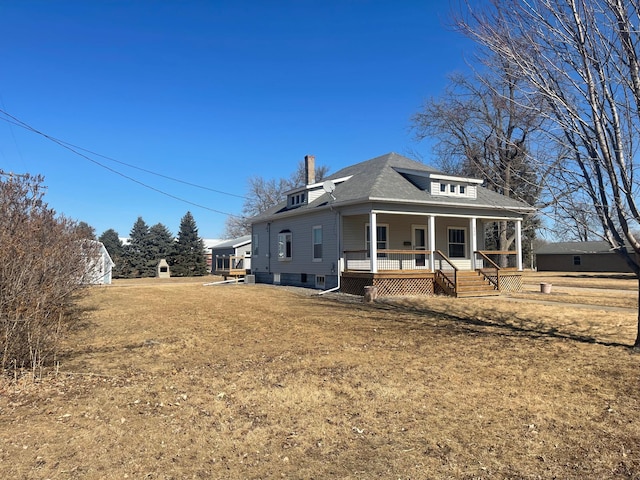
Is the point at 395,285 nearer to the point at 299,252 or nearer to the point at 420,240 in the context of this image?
the point at 420,240

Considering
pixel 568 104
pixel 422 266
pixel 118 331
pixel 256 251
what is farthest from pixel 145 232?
pixel 568 104

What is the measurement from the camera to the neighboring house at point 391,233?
1725 cm

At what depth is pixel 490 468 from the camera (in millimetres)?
3535

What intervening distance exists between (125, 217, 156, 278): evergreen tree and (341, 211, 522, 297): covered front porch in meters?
40.5

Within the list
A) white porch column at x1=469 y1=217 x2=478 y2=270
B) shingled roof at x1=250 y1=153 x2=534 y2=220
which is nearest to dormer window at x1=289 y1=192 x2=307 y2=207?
shingled roof at x1=250 y1=153 x2=534 y2=220

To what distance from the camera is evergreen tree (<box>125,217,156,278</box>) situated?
53322mm

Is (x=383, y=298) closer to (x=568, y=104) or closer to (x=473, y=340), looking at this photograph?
(x=473, y=340)

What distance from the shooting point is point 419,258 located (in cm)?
2048

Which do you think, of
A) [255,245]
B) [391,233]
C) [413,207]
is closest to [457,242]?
[391,233]

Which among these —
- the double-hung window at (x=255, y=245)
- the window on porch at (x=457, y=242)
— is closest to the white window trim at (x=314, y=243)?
the window on porch at (x=457, y=242)

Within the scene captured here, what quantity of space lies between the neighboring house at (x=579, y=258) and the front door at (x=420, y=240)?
3091cm

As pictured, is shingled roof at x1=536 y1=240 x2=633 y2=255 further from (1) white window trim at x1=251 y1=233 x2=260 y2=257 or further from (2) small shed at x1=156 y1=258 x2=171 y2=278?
(2) small shed at x1=156 y1=258 x2=171 y2=278

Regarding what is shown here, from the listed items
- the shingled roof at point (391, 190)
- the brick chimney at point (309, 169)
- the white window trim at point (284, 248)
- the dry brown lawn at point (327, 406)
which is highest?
the brick chimney at point (309, 169)

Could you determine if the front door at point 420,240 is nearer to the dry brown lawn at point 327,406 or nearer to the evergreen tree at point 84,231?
the dry brown lawn at point 327,406
